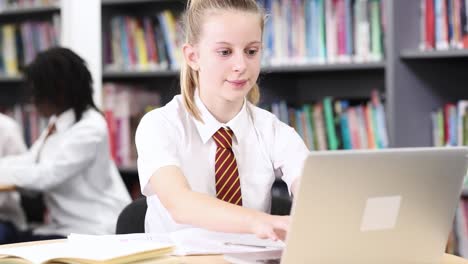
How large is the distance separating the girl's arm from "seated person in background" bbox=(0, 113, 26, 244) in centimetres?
153

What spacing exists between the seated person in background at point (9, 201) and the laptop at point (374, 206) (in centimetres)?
183

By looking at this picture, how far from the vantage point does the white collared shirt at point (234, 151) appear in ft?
5.76

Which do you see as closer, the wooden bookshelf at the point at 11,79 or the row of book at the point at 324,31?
the row of book at the point at 324,31

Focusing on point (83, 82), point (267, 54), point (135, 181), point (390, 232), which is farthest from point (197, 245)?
point (135, 181)

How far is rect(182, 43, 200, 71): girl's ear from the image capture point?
181 cm

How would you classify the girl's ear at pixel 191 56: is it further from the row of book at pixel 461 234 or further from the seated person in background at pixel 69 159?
the row of book at pixel 461 234

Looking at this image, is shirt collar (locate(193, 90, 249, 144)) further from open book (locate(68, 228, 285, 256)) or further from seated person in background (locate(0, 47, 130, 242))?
seated person in background (locate(0, 47, 130, 242))

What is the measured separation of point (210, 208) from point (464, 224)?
1791mm

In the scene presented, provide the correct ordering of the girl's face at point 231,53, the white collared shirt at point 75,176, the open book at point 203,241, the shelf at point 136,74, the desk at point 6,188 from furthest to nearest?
the shelf at point 136,74 < the white collared shirt at point 75,176 < the desk at point 6,188 < the girl's face at point 231,53 < the open book at point 203,241

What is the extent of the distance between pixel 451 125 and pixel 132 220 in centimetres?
156

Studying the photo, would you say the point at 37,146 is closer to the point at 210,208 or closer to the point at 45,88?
the point at 45,88

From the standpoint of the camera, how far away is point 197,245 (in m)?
1.42

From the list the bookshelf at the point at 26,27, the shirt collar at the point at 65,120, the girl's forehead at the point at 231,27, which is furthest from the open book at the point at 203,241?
the bookshelf at the point at 26,27

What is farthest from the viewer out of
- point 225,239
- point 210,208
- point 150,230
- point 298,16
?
point 298,16
